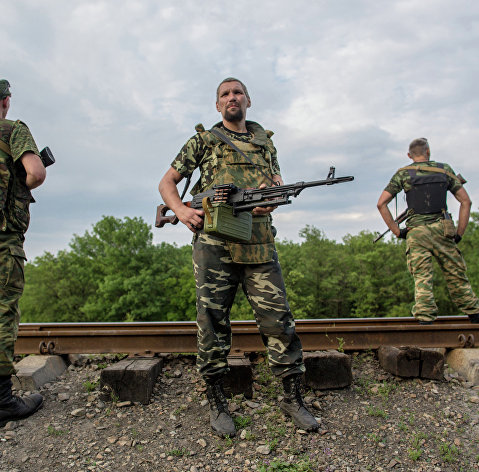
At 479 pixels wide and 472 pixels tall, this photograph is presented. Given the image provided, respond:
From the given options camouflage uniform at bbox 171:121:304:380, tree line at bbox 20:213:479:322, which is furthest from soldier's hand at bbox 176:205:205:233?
tree line at bbox 20:213:479:322

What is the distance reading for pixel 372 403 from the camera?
3162mm

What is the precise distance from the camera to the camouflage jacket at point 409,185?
4.89 m

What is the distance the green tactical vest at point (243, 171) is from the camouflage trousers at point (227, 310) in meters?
0.14

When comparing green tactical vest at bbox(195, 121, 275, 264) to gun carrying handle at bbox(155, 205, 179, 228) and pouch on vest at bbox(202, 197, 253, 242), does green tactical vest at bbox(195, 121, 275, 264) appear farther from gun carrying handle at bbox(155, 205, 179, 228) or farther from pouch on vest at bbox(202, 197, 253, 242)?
gun carrying handle at bbox(155, 205, 179, 228)

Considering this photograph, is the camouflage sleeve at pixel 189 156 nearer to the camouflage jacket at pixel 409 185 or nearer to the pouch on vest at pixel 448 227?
the camouflage jacket at pixel 409 185

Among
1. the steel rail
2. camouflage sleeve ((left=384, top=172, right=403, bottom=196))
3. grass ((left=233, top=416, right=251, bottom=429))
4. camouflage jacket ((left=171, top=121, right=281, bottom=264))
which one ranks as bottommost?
grass ((left=233, top=416, right=251, bottom=429))

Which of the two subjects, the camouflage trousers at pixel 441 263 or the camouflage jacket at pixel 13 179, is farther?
the camouflage trousers at pixel 441 263

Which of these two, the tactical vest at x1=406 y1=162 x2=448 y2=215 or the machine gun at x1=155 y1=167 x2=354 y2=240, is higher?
the tactical vest at x1=406 y1=162 x2=448 y2=215

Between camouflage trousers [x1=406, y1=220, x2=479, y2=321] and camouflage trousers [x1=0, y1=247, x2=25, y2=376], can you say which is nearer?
camouflage trousers [x1=0, y1=247, x2=25, y2=376]

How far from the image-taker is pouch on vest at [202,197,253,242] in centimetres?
272

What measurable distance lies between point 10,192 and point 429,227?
15.4 feet

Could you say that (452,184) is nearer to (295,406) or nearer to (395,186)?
(395,186)

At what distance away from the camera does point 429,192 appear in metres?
4.90

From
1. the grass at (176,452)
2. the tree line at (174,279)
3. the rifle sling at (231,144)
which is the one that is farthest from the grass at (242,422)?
the tree line at (174,279)
